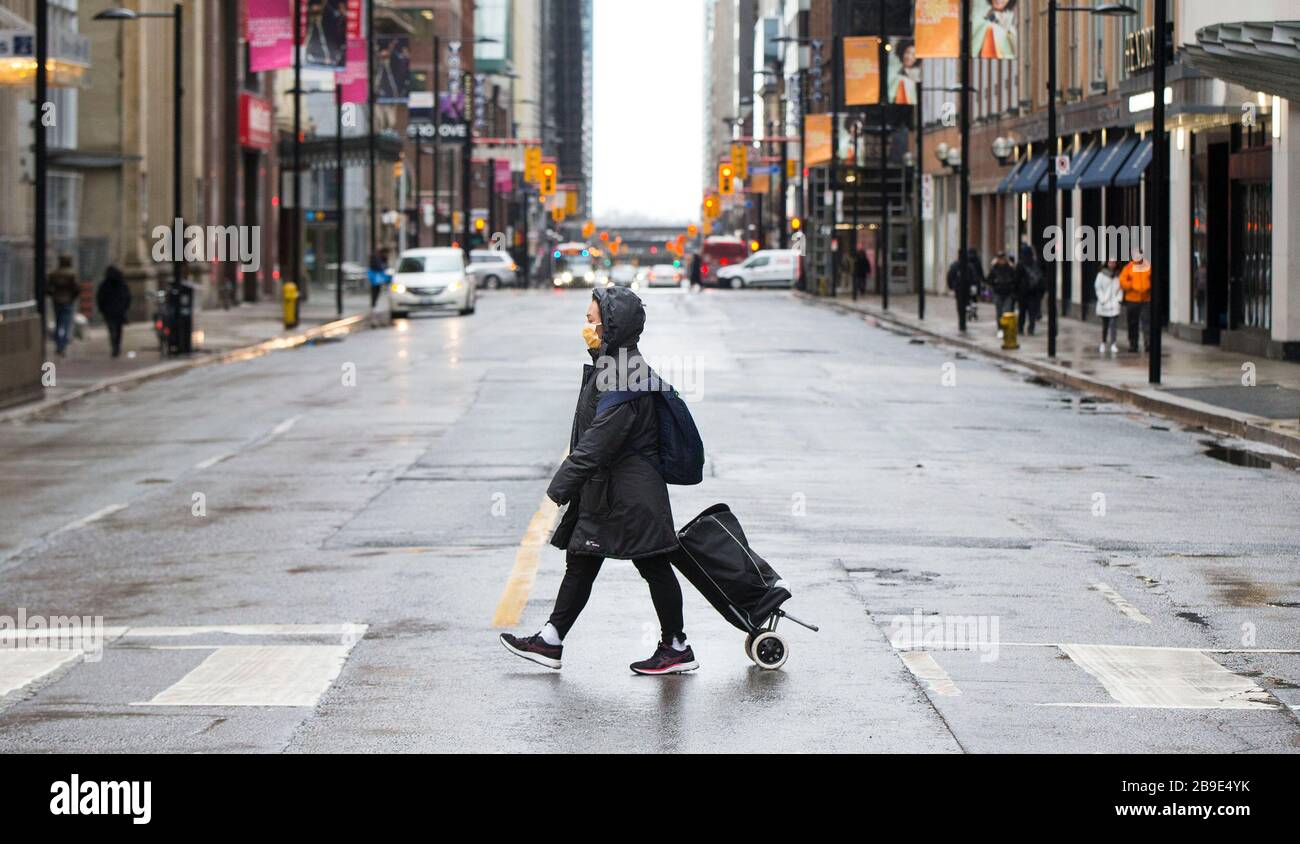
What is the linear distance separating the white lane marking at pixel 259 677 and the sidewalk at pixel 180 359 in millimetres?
16325

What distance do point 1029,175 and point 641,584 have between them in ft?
148

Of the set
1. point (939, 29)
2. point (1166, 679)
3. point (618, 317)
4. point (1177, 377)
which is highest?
point (939, 29)

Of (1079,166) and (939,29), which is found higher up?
(939,29)

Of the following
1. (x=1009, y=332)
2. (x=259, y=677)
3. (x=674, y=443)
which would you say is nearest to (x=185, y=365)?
(x=1009, y=332)

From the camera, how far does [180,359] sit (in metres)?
36.7

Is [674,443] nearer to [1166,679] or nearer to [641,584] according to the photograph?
[1166,679]

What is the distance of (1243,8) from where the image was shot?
37.3 metres

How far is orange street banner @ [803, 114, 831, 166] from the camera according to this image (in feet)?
254

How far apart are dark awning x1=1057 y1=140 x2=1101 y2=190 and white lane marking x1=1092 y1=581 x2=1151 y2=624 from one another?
38.0m

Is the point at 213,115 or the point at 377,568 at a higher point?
the point at 213,115

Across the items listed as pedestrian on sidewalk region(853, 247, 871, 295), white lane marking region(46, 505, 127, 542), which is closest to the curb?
white lane marking region(46, 505, 127, 542)
